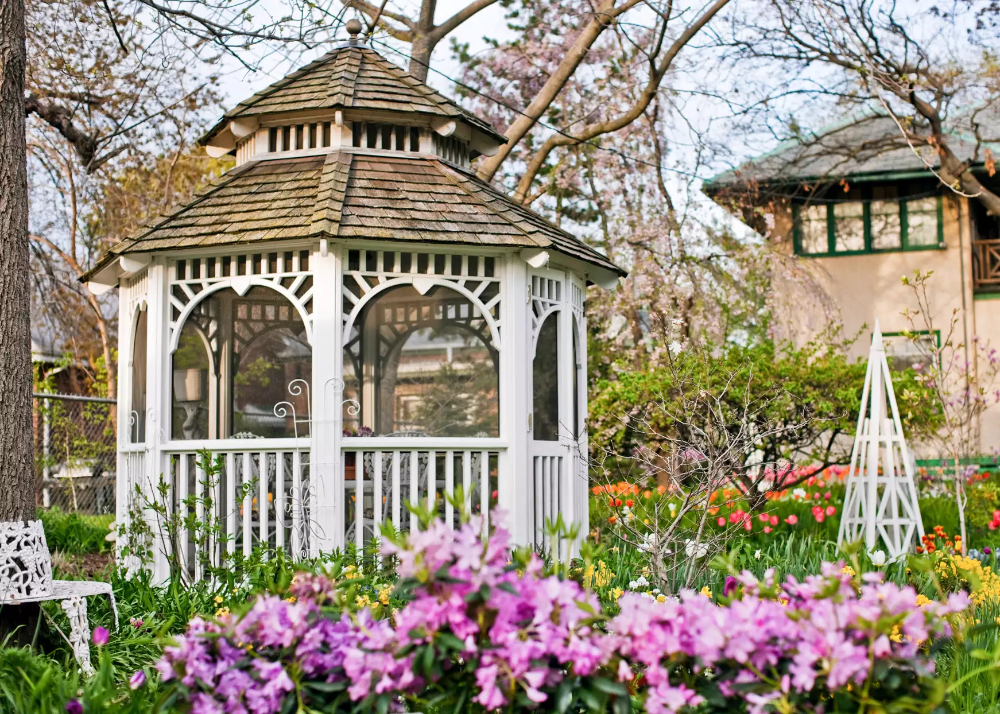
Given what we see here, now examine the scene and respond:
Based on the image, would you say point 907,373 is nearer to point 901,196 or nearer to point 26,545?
point 26,545

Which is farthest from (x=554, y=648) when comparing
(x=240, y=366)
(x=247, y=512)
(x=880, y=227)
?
(x=880, y=227)

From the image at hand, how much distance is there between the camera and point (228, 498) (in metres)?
6.60

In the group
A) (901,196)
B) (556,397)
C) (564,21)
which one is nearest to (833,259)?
(901,196)

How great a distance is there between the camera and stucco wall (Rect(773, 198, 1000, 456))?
58.2 feet

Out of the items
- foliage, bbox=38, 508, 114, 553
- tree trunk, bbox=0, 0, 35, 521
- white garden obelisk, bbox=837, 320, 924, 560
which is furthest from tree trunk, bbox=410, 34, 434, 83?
tree trunk, bbox=0, 0, 35, 521

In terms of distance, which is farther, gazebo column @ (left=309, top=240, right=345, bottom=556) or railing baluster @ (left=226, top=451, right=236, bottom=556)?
railing baluster @ (left=226, top=451, right=236, bottom=556)

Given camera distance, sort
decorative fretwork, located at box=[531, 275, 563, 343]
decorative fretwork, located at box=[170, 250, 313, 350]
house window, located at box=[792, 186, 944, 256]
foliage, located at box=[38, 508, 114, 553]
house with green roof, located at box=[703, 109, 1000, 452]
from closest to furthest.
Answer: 1. decorative fretwork, located at box=[170, 250, 313, 350]
2. decorative fretwork, located at box=[531, 275, 563, 343]
3. foliage, located at box=[38, 508, 114, 553]
4. house with green roof, located at box=[703, 109, 1000, 452]
5. house window, located at box=[792, 186, 944, 256]

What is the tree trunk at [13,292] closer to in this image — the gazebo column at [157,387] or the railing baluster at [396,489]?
the gazebo column at [157,387]

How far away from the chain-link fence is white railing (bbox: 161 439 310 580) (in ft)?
21.0

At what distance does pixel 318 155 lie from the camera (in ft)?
24.0

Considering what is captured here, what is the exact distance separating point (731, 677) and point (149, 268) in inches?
220

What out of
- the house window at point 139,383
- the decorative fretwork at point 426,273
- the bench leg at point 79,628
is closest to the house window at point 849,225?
the decorative fretwork at point 426,273

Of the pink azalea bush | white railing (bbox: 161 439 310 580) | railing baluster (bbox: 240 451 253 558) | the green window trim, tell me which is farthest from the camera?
the green window trim

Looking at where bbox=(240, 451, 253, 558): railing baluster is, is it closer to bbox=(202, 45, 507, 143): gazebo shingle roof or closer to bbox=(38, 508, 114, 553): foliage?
bbox=(202, 45, 507, 143): gazebo shingle roof
